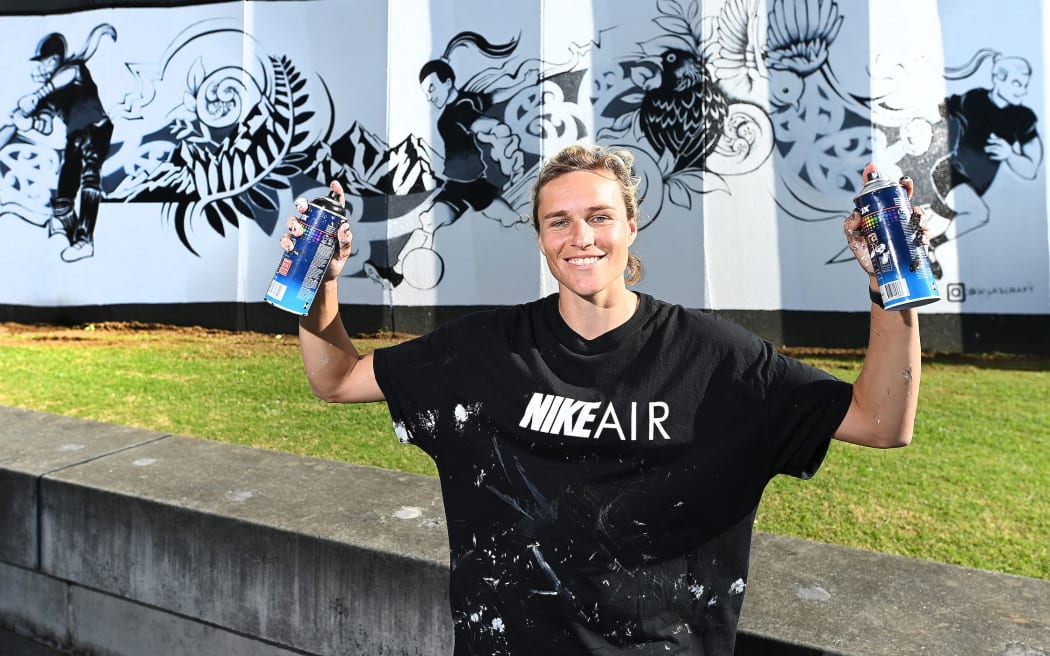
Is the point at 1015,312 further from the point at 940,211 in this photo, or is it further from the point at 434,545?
the point at 434,545

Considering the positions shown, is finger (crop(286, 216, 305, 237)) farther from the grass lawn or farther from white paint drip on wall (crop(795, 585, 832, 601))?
the grass lawn

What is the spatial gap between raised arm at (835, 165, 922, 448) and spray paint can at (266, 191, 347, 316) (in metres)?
1.14

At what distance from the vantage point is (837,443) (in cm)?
448

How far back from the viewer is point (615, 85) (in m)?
9.71

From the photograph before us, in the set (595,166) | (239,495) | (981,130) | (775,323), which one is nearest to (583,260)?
(595,166)

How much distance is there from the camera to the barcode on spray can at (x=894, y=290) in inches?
56.1

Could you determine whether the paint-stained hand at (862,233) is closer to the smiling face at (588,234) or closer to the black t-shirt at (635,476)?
the black t-shirt at (635,476)

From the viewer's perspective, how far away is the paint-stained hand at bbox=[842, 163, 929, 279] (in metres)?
1.48

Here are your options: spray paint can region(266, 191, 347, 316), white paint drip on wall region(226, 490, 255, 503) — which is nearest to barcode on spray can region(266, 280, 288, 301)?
spray paint can region(266, 191, 347, 316)

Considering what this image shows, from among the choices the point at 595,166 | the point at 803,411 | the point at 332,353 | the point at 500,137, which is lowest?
the point at 803,411

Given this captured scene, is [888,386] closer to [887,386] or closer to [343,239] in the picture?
[887,386]

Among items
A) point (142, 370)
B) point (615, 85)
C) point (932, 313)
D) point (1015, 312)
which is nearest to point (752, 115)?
point (615, 85)

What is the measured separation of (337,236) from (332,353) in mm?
274

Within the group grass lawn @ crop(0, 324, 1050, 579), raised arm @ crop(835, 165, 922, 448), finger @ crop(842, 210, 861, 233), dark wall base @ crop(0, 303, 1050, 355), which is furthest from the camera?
dark wall base @ crop(0, 303, 1050, 355)
